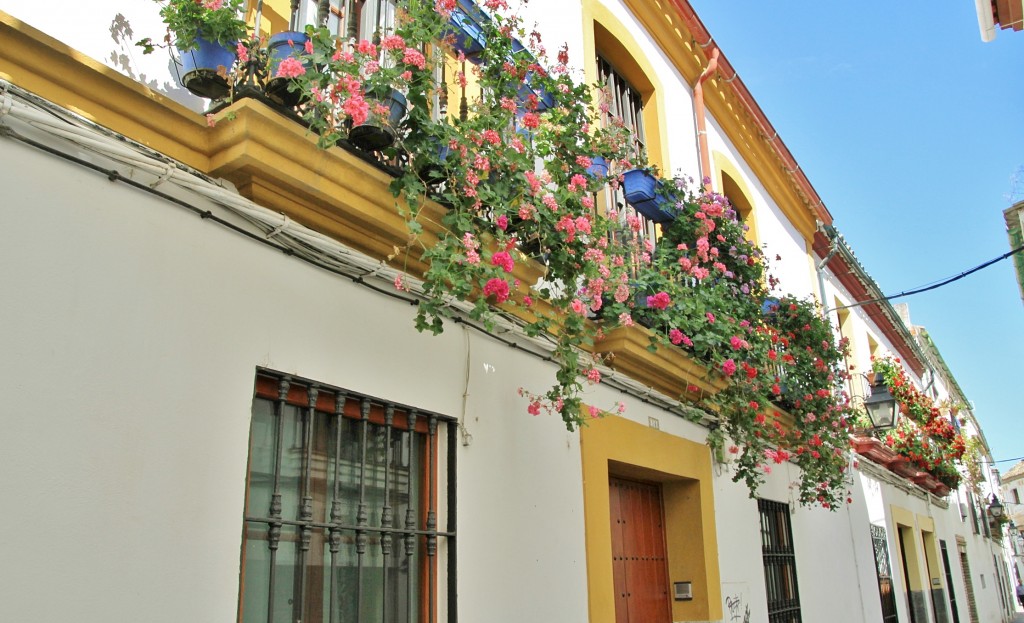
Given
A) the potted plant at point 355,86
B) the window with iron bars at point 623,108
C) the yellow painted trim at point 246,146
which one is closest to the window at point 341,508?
the yellow painted trim at point 246,146

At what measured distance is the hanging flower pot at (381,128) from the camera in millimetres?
3203

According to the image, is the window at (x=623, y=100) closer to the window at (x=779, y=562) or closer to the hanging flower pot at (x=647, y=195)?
the hanging flower pot at (x=647, y=195)

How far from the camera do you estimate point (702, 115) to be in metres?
7.95

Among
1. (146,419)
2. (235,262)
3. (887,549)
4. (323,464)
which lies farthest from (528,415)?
(887,549)

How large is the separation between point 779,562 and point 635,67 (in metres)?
4.33

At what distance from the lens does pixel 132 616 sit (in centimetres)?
228

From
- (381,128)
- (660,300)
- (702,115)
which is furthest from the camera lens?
(702,115)

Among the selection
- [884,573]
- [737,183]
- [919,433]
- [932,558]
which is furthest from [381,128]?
[932,558]

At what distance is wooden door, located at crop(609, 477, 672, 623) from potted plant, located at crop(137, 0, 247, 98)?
3567mm

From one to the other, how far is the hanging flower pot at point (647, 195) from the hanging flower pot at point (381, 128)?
2620mm

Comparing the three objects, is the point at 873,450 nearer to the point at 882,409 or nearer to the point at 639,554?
the point at 882,409

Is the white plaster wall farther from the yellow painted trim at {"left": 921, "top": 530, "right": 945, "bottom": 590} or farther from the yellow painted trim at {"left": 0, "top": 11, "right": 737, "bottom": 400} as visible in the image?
the yellow painted trim at {"left": 921, "top": 530, "right": 945, "bottom": 590}

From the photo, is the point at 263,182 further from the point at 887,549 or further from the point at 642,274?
the point at 887,549

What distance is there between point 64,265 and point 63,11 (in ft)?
2.90
